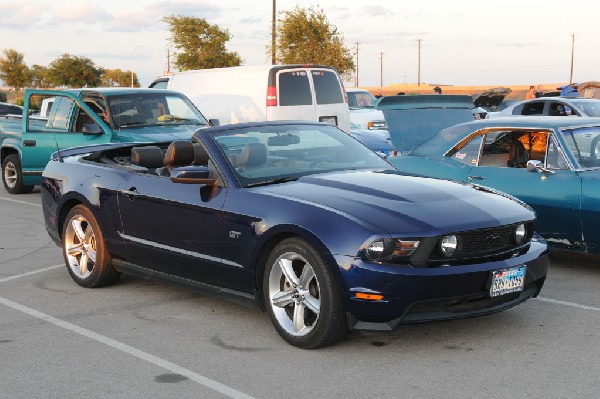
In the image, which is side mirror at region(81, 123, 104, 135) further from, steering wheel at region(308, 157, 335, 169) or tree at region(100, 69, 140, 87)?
tree at region(100, 69, 140, 87)

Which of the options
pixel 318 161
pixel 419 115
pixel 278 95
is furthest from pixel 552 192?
pixel 278 95

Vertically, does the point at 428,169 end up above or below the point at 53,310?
above

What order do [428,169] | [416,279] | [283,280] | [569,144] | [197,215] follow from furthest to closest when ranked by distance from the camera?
1. [428,169]
2. [569,144]
3. [197,215]
4. [283,280]
5. [416,279]

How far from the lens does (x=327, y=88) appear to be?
55.6 ft

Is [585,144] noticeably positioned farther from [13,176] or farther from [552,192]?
[13,176]

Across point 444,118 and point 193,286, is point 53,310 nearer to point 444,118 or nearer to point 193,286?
point 193,286

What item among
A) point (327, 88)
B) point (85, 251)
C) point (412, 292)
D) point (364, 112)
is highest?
point (327, 88)

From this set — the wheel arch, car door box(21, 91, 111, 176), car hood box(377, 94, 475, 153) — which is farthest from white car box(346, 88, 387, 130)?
the wheel arch

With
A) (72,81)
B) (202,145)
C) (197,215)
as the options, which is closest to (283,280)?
(197,215)

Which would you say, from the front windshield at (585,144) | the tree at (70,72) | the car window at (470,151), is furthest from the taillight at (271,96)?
the tree at (70,72)

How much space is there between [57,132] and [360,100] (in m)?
11.8

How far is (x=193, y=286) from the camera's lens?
21.6 ft

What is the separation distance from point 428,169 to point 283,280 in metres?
3.98

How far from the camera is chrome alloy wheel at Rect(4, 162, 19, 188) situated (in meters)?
15.6
